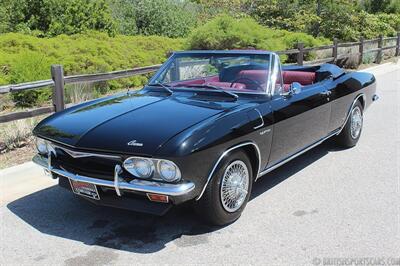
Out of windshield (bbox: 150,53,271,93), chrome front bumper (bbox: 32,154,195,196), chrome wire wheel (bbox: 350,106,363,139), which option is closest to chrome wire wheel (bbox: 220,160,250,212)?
chrome front bumper (bbox: 32,154,195,196)

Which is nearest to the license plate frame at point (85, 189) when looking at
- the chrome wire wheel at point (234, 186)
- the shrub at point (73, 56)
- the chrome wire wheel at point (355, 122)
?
the chrome wire wheel at point (234, 186)

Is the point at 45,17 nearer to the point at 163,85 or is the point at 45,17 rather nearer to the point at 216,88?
the point at 163,85

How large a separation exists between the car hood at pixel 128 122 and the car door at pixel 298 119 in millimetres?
555

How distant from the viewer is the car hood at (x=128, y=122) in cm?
392

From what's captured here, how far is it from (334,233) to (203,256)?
1.16 m

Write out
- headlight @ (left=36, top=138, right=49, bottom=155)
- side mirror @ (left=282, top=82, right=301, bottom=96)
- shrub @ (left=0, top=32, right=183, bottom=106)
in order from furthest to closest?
shrub @ (left=0, top=32, right=183, bottom=106), side mirror @ (left=282, top=82, right=301, bottom=96), headlight @ (left=36, top=138, right=49, bottom=155)

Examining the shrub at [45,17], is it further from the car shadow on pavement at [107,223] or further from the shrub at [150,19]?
the car shadow on pavement at [107,223]

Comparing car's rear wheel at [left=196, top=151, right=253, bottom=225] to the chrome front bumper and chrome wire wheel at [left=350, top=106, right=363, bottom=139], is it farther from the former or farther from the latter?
chrome wire wheel at [left=350, top=106, right=363, bottom=139]

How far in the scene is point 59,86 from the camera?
273 inches

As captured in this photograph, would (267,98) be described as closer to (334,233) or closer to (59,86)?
(334,233)

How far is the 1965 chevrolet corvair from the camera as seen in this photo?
3.84m

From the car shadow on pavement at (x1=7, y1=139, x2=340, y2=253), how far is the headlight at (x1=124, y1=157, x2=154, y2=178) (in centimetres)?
62

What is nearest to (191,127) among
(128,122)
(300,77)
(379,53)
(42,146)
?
(128,122)

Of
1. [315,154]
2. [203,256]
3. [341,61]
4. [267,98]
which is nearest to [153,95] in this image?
[267,98]
